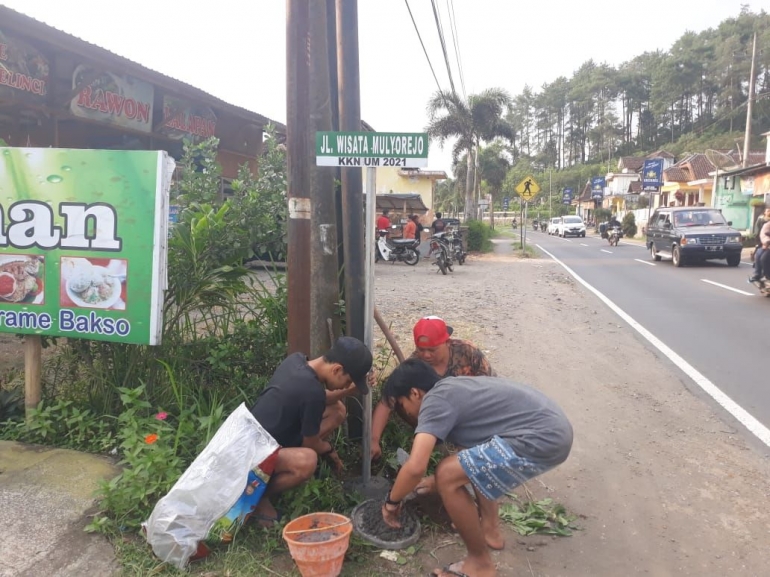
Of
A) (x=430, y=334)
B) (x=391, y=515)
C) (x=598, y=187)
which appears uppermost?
(x=598, y=187)

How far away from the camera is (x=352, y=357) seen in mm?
3139

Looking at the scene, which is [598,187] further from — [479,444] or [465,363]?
[479,444]

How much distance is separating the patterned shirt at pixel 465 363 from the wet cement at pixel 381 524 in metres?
0.84

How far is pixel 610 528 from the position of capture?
11.1 ft

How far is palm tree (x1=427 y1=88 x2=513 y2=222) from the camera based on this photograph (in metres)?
32.7

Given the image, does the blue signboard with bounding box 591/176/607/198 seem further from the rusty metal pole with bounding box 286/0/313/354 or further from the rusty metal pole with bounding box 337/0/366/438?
the rusty metal pole with bounding box 286/0/313/354

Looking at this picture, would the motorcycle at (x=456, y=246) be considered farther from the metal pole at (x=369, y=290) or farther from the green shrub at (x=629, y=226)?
the green shrub at (x=629, y=226)

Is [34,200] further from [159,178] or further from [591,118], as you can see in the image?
[591,118]

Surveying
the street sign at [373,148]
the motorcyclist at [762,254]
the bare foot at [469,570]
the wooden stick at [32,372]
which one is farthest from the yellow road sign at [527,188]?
the bare foot at [469,570]

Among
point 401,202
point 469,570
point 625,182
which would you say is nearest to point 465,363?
point 469,570

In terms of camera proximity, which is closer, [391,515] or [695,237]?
[391,515]

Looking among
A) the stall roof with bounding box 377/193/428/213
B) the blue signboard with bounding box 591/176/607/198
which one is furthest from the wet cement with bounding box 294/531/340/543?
the blue signboard with bounding box 591/176/607/198

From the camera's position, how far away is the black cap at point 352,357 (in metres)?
3.14

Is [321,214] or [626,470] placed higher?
[321,214]
